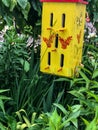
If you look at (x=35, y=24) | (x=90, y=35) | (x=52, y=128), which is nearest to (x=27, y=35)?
(x=35, y=24)

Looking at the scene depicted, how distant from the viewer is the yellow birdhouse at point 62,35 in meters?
2.53

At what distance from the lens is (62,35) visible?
258 centimetres

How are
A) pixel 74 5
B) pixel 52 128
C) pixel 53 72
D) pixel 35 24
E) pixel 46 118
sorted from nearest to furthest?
pixel 52 128 < pixel 46 118 < pixel 74 5 < pixel 53 72 < pixel 35 24

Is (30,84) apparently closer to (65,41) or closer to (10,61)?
(10,61)

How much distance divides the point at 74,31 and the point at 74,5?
0.17m

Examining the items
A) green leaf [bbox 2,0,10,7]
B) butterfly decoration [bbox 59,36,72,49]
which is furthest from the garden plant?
butterfly decoration [bbox 59,36,72,49]

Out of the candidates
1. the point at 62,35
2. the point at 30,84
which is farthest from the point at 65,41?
the point at 30,84

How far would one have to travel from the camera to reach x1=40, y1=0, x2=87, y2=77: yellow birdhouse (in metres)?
2.53

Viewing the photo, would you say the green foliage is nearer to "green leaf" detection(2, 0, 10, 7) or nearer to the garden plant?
the garden plant

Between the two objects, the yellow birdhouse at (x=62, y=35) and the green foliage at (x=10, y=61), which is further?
the green foliage at (x=10, y=61)

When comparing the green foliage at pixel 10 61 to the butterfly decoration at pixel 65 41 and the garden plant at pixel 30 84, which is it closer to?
the garden plant at pixel 30 84

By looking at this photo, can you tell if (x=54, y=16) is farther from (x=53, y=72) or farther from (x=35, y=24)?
(x=35, y=24)

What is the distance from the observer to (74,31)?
2527mm

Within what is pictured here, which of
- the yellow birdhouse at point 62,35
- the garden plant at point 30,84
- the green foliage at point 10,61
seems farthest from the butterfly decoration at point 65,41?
the green foliage at point 10,61
